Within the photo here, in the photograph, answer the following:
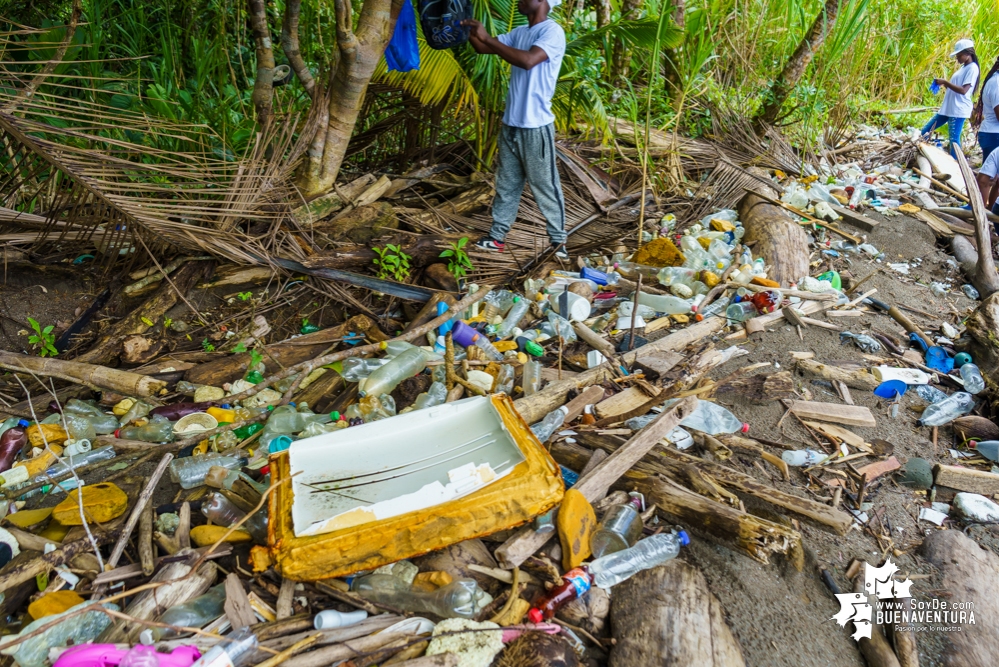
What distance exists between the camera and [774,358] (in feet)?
10.8

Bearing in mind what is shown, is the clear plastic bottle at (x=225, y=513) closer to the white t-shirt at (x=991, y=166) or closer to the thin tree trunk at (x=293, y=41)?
the thin tree trunk at (x=293, y=41)

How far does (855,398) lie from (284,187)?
3.36 m

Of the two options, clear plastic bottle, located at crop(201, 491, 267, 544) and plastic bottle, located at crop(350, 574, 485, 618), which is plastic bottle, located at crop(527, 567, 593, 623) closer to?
plastic bottle, located at crop(350, 574, 485, 618)

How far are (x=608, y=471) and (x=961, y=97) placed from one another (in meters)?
6.86

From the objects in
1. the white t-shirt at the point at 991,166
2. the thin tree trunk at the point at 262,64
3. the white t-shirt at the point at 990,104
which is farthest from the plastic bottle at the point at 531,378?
the white t-shirt at the point at 990,104

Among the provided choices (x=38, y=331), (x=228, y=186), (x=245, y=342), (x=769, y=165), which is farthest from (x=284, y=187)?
(x=769, y=165)

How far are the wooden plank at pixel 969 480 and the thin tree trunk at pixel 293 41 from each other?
384 centimetres

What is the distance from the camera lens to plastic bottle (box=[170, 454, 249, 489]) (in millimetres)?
2395

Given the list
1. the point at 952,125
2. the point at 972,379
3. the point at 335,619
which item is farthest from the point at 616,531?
the point at 952,125

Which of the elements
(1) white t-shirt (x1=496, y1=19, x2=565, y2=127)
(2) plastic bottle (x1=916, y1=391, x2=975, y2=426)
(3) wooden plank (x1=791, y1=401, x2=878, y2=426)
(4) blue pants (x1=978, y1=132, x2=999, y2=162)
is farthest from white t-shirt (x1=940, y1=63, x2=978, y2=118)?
(3) wooden plank (x1=791, y1=401, x2=878, y2=426)

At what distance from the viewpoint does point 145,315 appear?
3.26 m

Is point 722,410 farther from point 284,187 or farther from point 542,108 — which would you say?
point 284,187

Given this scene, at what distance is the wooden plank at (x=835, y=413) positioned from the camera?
277cm

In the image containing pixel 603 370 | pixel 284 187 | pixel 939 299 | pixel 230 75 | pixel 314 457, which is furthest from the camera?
pixel 230 75
